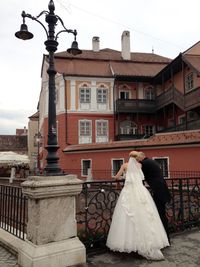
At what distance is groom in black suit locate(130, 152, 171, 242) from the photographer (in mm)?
5289

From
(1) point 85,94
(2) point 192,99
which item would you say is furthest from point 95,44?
(2) point 192,99

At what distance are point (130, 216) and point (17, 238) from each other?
81.7 inches

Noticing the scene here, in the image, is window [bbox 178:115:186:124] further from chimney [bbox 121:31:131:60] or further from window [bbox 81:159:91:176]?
chimney [bbox 121:31:131:60]

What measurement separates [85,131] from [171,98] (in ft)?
28.8

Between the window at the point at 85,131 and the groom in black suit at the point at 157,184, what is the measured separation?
75.6 feet

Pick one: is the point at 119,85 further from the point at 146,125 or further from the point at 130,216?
the point at 130,216

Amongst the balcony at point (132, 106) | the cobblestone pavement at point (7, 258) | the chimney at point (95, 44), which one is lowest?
the cobblestone pavement at point (7, 258)

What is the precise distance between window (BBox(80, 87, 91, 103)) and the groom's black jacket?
23.7 m

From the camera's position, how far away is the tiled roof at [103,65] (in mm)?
29391

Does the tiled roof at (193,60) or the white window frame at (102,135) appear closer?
the tiled roof at (193,60)

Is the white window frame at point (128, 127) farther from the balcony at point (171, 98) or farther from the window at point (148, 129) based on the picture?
the balcony at point (171, 98)

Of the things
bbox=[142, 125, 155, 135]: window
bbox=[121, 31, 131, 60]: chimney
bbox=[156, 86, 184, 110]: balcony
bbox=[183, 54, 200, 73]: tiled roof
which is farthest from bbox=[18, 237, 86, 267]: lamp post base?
bbox=[121, 31, 131, 60]: chimney

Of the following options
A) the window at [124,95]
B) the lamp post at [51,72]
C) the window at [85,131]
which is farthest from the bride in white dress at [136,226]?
the window at [124,95]

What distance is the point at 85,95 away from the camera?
28.9 meters
